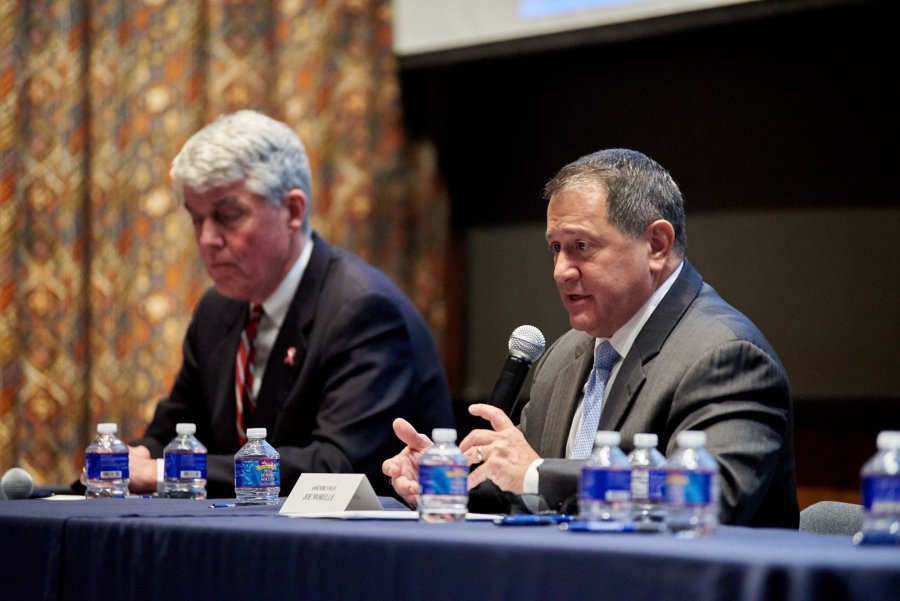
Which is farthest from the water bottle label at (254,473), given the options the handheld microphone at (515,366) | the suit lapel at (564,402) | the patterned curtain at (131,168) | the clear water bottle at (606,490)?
the patterned curtain at (131,168)

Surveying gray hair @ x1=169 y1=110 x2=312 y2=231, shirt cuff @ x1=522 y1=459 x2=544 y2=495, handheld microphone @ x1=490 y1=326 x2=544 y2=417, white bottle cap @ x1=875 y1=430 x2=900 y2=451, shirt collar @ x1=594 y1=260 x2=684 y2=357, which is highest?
gray hair @ x1=169 y1=110 x2=312 y2=231

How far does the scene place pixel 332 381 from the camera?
357cm

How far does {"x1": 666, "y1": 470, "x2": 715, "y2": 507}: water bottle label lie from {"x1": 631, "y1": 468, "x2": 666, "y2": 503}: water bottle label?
15 cm

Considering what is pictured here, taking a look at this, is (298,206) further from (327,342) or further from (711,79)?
(711,79)

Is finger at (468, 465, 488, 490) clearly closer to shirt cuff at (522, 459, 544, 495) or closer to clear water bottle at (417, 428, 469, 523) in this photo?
shirt cuff at (522, 459, 544, 495)

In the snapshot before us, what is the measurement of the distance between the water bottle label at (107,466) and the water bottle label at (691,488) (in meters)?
1.72

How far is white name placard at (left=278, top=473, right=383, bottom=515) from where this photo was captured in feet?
7.74

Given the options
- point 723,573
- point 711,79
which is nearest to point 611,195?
point 723,573

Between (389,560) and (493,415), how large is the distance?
66cm

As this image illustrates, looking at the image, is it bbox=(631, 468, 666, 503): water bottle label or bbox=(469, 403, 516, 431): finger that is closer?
bbox=(631, 468, 666, 503): water bottle label

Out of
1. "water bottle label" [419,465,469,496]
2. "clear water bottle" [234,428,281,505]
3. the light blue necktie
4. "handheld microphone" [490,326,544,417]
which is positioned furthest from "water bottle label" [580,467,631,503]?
"clear water bottle" [234,428,281,505]

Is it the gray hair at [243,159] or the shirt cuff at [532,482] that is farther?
the gray hair at [243,159]

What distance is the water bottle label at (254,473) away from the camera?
9.15 ft

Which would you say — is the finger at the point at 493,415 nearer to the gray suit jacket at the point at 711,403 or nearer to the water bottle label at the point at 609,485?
the gray suit jacket at the point at 711,403
